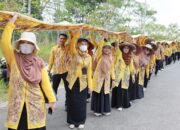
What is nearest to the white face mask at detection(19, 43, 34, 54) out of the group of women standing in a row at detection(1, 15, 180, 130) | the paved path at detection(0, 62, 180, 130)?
the group of women standing in a row at detection(1, 15, 180, 130)

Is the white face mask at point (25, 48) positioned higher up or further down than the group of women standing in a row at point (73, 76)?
higher up

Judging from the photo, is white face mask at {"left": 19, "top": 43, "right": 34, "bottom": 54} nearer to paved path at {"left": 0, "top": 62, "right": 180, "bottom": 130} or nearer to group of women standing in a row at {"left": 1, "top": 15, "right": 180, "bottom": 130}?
group of women standing in a row at {"left": 1, "top": 15, "right": 180, "bottom": 130}

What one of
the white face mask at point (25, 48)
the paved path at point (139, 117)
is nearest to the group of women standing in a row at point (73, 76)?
the white face mask at point (25, 48)

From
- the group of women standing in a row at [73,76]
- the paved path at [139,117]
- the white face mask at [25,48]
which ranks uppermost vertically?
the white face mask at [25,48]

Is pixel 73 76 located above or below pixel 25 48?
below

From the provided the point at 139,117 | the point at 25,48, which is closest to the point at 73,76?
the point at 139,117

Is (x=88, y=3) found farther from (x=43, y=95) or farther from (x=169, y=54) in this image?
(x=43, y=95)

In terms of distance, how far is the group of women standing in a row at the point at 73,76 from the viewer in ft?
15.2

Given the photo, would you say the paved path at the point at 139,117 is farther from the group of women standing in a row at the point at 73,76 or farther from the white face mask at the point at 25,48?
the white face mask at the point at 25,48

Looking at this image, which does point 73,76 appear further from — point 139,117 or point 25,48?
point 25,48

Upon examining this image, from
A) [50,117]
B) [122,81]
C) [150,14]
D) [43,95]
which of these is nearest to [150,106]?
[122,81]

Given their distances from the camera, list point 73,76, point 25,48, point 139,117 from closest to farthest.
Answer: point 25,48, point 73,76, point 139,117

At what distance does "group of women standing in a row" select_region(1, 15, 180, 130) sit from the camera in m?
4.63

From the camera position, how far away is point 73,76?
7332 mm
